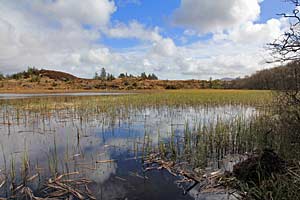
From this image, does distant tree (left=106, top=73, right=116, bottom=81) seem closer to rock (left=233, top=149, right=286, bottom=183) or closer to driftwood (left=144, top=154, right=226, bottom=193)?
driftwood (left=144, top=154, right=226, bottom=193)

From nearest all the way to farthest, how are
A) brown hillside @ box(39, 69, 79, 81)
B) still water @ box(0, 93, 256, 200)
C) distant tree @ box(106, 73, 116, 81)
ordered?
still water @ box(0, 93, 256, 200) → distant tree @ box(106, 73, 116, 81) → brown hillside @ box(39, 69, 79, 81)

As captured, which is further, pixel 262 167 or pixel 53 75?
pixel 53 75

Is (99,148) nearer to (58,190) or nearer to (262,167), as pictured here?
(58,190)

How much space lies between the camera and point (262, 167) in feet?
20.6

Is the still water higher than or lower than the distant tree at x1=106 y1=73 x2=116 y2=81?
lower

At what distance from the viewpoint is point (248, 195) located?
5488 mm

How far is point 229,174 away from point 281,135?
11.0ft

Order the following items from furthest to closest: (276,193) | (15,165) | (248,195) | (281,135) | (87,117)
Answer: (87,117)
(281,135)
(15,165)
(248,195)
(276,193)

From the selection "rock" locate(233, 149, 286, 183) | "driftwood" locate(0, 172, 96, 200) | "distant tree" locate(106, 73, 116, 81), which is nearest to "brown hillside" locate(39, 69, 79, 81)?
"distant tree" locate(106, 73, 116, 81)

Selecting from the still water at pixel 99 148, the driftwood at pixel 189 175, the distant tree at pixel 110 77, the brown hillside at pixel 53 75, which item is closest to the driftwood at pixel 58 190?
the still water at pixel 99 148

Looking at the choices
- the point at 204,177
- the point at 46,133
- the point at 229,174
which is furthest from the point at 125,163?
the point at 46,133

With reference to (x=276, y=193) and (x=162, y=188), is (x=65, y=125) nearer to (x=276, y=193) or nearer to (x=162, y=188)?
(x=162, y=188)

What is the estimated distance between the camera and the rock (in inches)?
242

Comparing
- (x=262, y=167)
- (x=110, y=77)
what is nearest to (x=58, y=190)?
(x=262, y=167)
